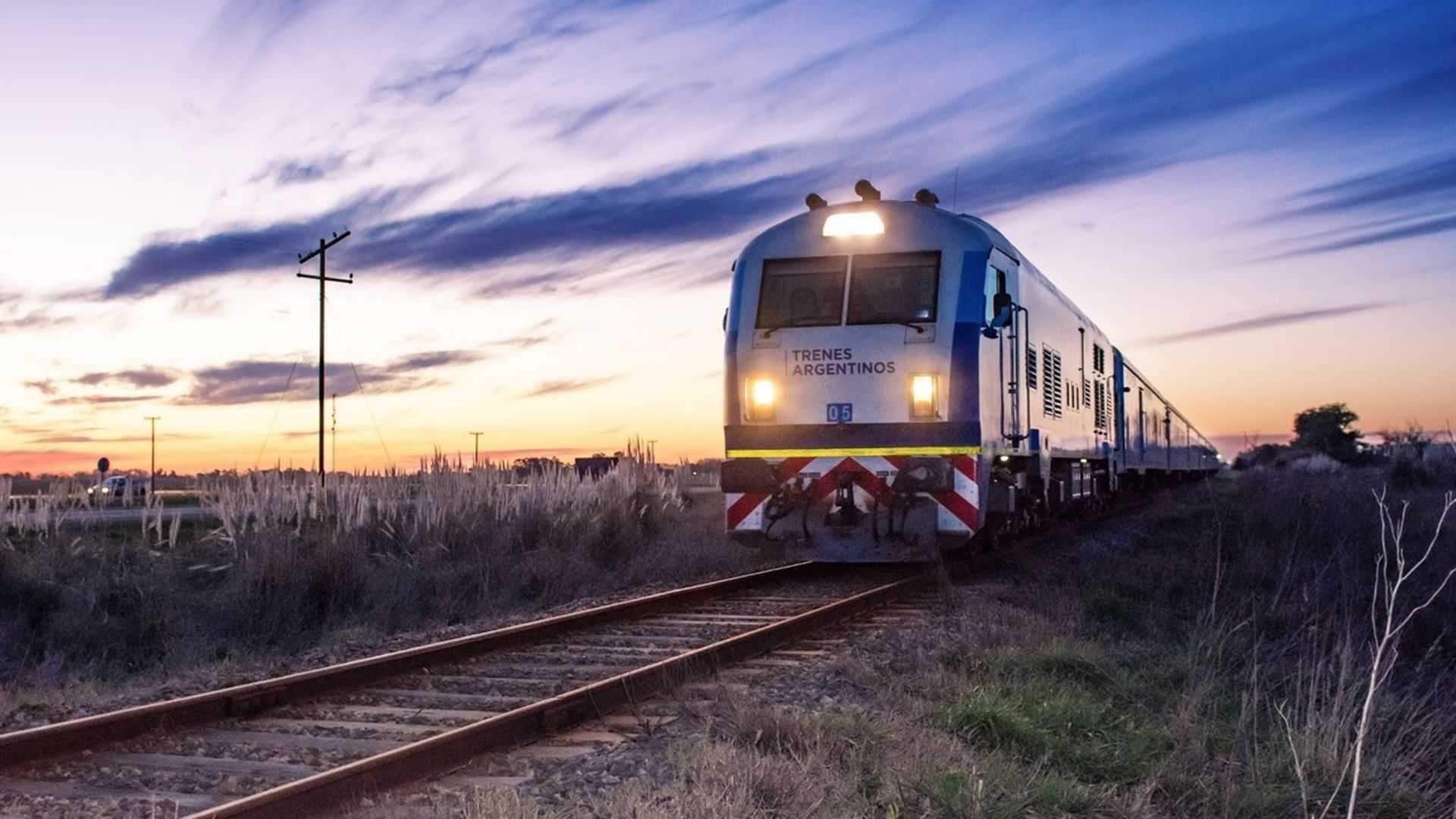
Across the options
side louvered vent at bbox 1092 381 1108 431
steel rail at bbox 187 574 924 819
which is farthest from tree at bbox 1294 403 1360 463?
steel rail at bbox 187 574 924 819

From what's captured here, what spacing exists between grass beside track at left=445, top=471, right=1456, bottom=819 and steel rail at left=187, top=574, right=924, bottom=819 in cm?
71

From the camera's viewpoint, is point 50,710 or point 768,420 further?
point 768,420

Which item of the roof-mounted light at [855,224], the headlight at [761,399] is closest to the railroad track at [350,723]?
the headlight at [761,399]

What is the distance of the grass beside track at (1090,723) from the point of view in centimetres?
518

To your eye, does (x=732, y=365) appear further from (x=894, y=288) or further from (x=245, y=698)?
(x=245, y=698)

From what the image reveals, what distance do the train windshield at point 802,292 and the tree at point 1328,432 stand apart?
62748 mm

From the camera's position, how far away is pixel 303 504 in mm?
16047

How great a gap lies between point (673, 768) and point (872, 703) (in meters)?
1.91

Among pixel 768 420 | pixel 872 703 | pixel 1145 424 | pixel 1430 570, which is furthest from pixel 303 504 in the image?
pixel 1145 424

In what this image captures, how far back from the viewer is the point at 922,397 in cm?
1247

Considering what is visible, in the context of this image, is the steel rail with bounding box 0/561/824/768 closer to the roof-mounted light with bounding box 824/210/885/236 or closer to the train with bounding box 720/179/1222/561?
the train with bounding box 720/179/1222/561

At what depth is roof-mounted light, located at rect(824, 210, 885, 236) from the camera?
1314 centimetres

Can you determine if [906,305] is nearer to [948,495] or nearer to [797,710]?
[948,495]

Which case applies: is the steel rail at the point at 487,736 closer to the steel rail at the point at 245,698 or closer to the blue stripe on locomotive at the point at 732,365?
the steel rail at the point at 245,698
